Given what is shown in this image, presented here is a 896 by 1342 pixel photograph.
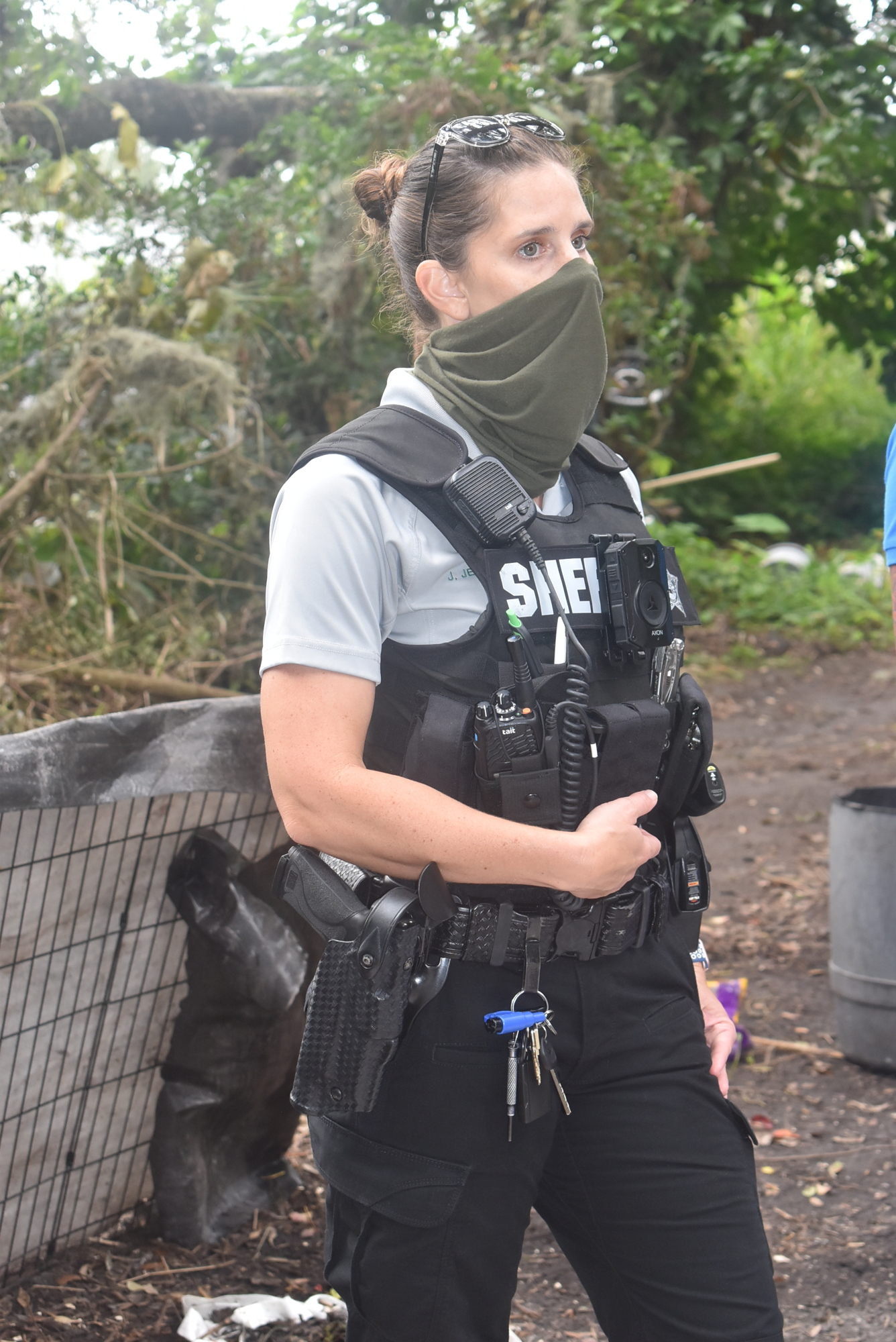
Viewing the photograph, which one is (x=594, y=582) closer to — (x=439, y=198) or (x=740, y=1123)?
(x=439, y=198)

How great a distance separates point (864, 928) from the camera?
3705 millimetres

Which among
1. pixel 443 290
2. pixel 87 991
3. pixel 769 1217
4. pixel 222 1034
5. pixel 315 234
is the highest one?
pixel 443 290

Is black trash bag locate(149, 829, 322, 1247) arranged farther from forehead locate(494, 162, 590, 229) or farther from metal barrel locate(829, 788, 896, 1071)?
metal barrel locate(829, 788, 896, 1071)

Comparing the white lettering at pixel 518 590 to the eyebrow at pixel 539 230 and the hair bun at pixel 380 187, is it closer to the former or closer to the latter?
the eyebrow at pixel 539 230

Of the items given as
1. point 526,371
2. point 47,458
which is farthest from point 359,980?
point 47,458

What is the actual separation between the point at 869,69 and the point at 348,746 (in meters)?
7.81

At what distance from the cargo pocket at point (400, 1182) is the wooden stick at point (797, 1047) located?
2849 mm

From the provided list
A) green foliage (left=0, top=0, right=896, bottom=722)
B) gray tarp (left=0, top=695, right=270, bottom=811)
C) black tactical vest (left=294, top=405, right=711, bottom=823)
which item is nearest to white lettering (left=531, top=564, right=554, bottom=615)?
black tactical vest (left=294, top=405, right=711, bottom=823)

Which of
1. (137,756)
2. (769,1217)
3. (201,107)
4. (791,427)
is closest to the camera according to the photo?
(137,756)

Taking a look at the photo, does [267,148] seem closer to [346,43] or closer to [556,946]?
[346,43]

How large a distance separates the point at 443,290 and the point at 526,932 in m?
0.85

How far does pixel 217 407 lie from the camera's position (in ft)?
15.6

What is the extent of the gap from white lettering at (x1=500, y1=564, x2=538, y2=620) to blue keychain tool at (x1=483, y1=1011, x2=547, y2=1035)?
47 cm

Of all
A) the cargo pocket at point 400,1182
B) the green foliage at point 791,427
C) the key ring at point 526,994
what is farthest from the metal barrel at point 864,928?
the green foliage at point 791,427
